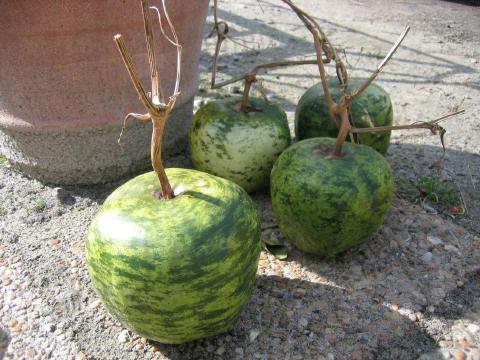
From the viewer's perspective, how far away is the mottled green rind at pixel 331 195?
6.46ft

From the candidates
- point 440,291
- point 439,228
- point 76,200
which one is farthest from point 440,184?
point 76,200

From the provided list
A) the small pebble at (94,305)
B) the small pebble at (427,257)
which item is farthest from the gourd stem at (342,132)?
the small pebble at (94,305)

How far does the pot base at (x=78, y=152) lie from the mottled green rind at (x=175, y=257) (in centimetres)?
95

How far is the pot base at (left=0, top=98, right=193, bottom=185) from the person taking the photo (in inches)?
97.8

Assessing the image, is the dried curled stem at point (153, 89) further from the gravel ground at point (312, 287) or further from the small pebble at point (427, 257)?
the small pebble at point (427, 257)

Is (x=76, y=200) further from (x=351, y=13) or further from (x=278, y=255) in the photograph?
(x=351, y=13)

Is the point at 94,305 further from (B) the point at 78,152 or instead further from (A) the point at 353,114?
(A) the point at 353,114

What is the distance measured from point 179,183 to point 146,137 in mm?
1097

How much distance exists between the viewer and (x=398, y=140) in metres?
3.30

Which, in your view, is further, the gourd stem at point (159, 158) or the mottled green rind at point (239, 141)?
the mottled green rind at point (239, 141)

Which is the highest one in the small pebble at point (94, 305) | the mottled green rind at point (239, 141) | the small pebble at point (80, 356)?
the mottled green rind at point (239, 141)

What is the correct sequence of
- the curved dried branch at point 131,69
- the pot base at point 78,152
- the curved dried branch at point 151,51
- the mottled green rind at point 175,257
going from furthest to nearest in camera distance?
the pot base at point 78,152 < the mottled green rind at point 175,257 < the curved dried branch at point 151,51 < the curved dried branch at point 131,69

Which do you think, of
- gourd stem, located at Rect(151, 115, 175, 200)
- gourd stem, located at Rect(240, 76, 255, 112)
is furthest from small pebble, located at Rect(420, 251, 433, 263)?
gourd stem, located at Rect(151, 115, 175, 200)

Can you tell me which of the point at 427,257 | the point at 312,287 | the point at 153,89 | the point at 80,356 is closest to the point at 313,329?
the point at 312,287
